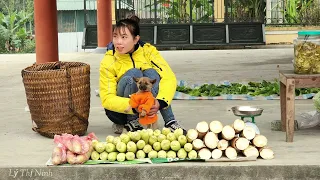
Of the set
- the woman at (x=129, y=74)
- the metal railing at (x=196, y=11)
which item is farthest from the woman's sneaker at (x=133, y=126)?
the metal railing at (x=196, y=11)

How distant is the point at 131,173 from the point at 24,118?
2848 mm

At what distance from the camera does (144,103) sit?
225 inches

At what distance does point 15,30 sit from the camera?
2755cm

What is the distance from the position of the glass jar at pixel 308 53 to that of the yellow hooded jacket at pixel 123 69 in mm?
1031

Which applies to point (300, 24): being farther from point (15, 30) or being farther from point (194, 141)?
point (194, 141)

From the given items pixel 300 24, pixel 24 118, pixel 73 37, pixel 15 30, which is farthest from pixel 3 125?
pixel 15 30

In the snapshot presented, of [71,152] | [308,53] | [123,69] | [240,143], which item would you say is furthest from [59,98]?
[308,53]

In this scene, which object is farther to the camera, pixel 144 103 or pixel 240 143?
pixel 144 103

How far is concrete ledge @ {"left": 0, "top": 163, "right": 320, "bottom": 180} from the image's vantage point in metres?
5.07

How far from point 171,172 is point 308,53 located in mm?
1712

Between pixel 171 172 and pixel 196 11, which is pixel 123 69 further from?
pixel 196 11

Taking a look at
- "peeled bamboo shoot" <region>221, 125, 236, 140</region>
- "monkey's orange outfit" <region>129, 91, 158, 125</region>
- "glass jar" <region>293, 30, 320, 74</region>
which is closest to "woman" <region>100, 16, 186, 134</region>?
"monkey's orange outfit" <region>129, 91, 158, 125</region>

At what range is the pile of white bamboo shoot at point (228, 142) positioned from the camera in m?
5.29

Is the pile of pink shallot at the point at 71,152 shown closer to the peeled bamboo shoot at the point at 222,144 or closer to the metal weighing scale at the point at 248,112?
the peeled bamboo shoot at the point at 222,144
